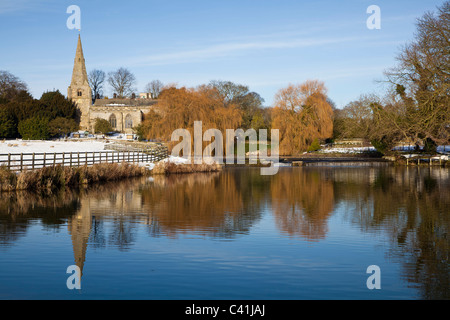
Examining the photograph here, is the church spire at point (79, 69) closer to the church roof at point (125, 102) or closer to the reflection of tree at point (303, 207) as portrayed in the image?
the church roof at point (125, 102)

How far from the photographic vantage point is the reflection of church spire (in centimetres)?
1043

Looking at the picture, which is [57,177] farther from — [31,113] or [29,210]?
[31,113]

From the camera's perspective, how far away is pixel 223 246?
1155 cm

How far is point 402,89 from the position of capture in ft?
138

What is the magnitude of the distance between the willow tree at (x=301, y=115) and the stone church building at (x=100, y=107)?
2002 inches

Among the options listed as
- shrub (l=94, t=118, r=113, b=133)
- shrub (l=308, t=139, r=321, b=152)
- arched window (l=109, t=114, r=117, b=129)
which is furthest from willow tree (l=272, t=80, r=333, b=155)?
arched window (l=109, t=114, r=117, b=129)

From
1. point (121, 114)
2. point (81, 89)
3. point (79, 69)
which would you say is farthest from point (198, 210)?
point (79, 69)

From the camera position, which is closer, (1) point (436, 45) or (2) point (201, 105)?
(1) point (436, 45)

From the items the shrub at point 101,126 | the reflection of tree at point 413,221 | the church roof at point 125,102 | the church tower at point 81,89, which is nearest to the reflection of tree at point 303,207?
the reflection of tree at point 413,221

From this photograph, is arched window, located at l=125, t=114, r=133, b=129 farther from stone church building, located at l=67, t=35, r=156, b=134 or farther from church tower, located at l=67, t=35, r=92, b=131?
church tower, located at l=67, t=35, r=92, b=131

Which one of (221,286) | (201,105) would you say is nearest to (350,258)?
(221,286)
